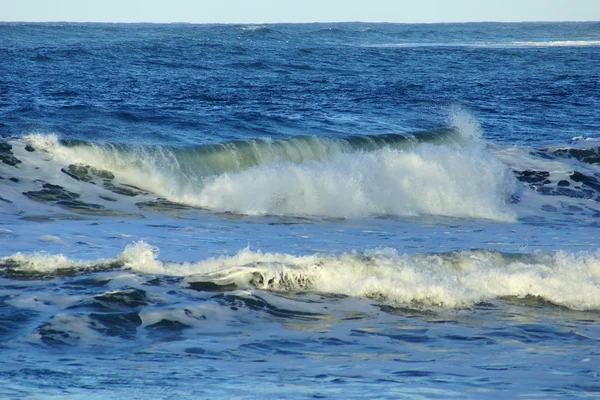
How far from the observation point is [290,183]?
1353 centimetres

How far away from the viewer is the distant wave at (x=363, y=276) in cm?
779

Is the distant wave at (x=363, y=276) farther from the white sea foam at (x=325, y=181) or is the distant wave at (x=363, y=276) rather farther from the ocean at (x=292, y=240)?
the white sea foam at (x=325, y=181)

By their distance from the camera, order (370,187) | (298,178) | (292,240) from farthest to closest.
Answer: (370,187) → (298,178) → (292,240)

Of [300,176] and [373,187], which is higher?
[300,176]

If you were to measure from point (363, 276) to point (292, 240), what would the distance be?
7.70ft

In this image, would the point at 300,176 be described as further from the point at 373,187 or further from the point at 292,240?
the point at 292,240

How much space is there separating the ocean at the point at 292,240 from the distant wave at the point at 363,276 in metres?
0.03

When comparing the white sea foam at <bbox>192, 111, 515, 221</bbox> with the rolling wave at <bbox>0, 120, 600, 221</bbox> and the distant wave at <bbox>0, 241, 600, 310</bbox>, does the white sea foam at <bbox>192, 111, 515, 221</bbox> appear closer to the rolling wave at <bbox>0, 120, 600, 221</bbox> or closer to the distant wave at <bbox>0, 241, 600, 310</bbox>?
the rolling wave at <bbox>0, 120, 600, 221</bbox>

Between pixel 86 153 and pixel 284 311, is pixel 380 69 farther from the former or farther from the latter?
pixel 284 311

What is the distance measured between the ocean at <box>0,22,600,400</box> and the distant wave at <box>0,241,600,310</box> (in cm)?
3

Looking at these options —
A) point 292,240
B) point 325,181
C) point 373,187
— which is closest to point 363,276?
point 292,240

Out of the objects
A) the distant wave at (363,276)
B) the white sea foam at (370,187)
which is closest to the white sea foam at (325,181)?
the white sea foam at (370,187)

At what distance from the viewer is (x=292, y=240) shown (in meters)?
10.5

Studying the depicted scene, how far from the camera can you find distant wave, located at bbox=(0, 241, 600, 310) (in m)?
7.79
